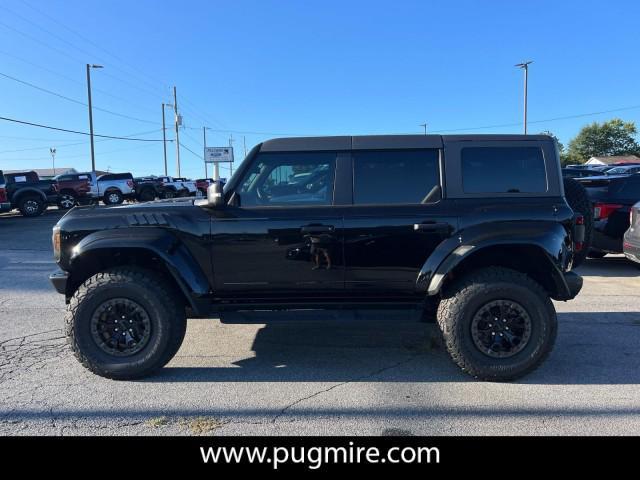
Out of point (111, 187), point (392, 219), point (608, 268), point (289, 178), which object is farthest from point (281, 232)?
point (111, 187)

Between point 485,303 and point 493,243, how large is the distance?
463 mm

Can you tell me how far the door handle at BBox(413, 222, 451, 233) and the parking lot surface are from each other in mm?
728

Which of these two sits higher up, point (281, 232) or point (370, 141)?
point (370, 141)

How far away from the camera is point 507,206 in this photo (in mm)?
3850

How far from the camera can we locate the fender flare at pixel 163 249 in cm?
378

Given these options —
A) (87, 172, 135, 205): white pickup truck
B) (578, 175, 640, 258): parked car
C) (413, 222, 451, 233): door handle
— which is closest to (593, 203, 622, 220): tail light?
(578, 175, 640, 258): parked car

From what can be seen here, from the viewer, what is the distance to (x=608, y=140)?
3401 inches

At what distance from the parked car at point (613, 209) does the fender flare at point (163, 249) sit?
21.8 feet

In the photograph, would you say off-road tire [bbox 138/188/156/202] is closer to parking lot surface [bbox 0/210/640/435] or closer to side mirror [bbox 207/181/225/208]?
parking lot surface [bbox 0/210/640/435]

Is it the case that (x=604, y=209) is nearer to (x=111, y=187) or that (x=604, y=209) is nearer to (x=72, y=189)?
(x=72, y=189)

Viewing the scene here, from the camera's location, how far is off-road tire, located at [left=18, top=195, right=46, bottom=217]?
1945 cm

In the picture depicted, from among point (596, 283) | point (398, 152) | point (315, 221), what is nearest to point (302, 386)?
point (315, 221)
